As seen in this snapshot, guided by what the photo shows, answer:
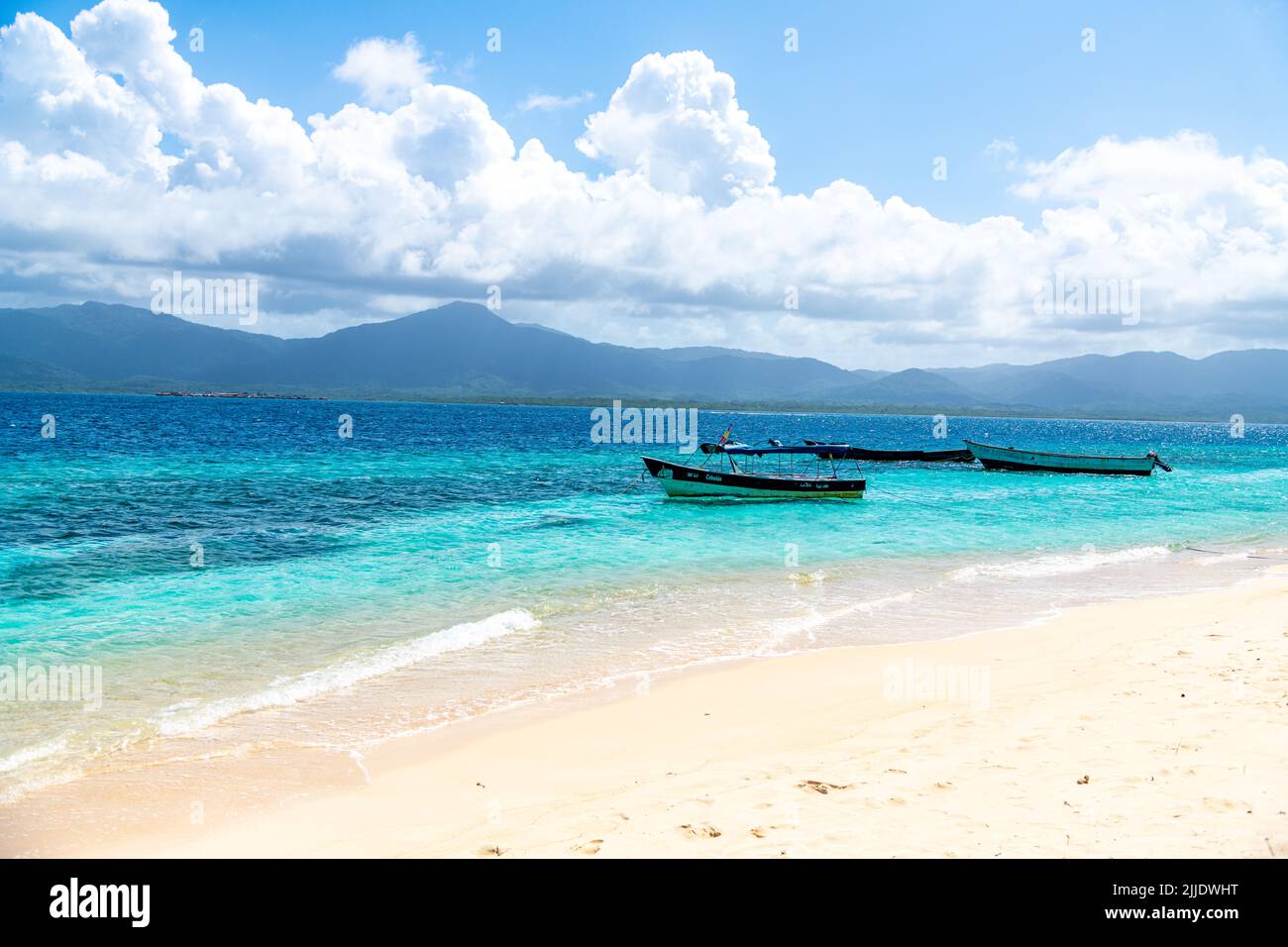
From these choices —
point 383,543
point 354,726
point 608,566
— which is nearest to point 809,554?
point 608,566

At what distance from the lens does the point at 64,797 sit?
8516mm

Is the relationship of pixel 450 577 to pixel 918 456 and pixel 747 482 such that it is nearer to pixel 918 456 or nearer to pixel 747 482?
pixel 747 482

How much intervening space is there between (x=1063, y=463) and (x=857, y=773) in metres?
64.7

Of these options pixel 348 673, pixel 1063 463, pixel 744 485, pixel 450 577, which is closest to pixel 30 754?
pixel 348 673

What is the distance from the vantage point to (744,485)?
40938 millimetres

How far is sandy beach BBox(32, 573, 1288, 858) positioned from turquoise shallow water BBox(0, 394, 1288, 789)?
2274 mm

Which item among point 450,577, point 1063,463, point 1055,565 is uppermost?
point 1063,463

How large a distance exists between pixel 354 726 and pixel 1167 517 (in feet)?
128

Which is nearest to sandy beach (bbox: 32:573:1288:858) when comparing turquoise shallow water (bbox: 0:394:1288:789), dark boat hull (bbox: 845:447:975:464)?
turquoise shallow water (bbox: 0:394:1288:789)

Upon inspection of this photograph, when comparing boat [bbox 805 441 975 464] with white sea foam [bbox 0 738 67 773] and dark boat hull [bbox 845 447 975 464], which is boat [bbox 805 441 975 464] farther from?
white sea foam [bbox 0 738 67 773]

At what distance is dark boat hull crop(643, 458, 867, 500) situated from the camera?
4028cm

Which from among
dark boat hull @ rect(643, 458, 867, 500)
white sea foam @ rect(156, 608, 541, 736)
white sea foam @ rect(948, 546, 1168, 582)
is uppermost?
dark boat hull @ rect(643, 458, 867, 500)

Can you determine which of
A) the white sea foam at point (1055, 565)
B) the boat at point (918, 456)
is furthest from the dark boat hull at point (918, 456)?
the white sea foam at point (1055, 565)
